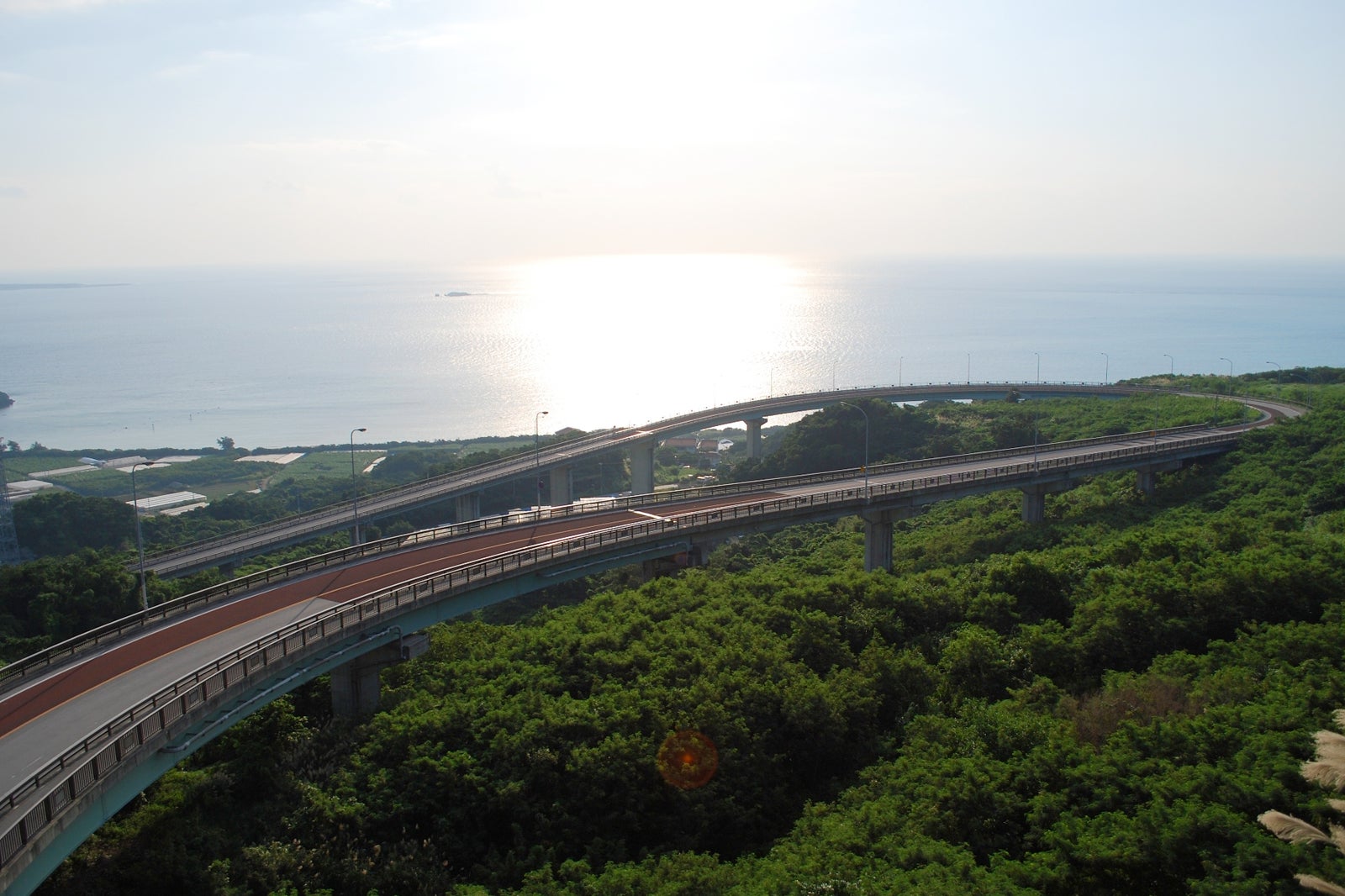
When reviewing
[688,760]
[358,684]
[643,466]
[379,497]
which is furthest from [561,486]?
[688,760]

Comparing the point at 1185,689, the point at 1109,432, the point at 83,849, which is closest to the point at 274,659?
the point at 83,849

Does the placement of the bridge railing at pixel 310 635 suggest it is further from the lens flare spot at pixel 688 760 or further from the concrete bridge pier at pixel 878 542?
the lens flare spot at pixel 688 760

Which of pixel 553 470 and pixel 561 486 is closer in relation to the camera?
pixel 553 470

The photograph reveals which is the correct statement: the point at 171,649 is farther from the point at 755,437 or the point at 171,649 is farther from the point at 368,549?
the point at 755,437

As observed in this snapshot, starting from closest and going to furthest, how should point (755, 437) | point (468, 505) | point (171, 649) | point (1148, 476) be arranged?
point (171, 649), point (1148, 476), point (468, 505), point (755, 437)

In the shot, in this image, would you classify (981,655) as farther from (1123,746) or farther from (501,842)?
(501,842)

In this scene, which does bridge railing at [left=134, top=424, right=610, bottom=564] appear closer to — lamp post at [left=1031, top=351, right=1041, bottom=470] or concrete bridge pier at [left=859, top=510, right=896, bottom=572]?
concrete bridge pier at [left=859, top=510, right=896, bottom=572]

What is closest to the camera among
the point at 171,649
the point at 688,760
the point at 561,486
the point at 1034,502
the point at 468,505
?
the point at 688,760

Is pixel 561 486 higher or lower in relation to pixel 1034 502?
lower

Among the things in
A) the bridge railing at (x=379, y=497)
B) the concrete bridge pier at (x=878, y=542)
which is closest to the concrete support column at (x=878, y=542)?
the concrete bridge pier at (x=878, y=542)
